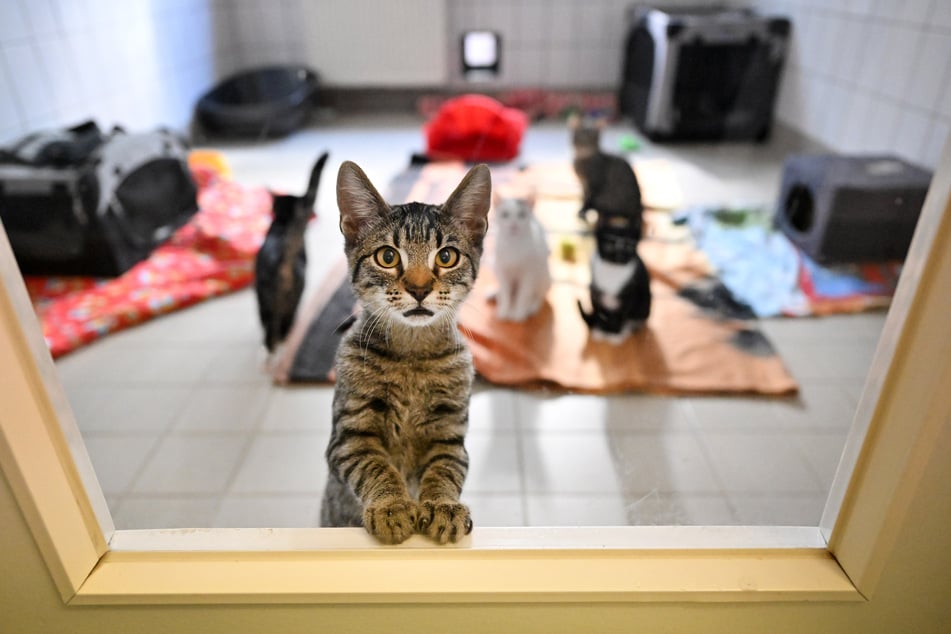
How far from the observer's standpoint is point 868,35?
237cm

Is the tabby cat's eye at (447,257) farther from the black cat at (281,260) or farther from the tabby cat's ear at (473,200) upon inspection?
the black cat at (281,260)

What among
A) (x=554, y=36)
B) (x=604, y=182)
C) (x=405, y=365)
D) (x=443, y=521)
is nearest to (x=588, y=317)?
(x=604, y=182)

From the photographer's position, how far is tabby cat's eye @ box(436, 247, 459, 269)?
82 cm

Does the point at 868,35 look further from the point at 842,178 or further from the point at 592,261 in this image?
the point at 592,261

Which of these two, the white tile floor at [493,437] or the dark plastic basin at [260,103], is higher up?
the dark plastic basin at [260,103]

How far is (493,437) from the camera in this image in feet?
4.40

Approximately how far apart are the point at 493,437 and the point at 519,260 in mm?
551

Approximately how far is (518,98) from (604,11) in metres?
0.84

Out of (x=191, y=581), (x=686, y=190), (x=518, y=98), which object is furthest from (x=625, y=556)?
(x=518, y=98)

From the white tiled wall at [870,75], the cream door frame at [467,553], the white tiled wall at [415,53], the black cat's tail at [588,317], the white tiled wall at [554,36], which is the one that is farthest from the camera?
the white tiled wall at [554,36]

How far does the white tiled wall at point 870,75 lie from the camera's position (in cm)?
183

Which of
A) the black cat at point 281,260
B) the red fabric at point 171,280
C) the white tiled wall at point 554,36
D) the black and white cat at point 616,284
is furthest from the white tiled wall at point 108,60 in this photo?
the black and white cat at point 616,284

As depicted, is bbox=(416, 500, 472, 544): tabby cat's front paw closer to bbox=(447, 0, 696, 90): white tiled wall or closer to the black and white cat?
the black and white cat

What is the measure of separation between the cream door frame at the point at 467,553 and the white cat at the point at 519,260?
3.17ft
